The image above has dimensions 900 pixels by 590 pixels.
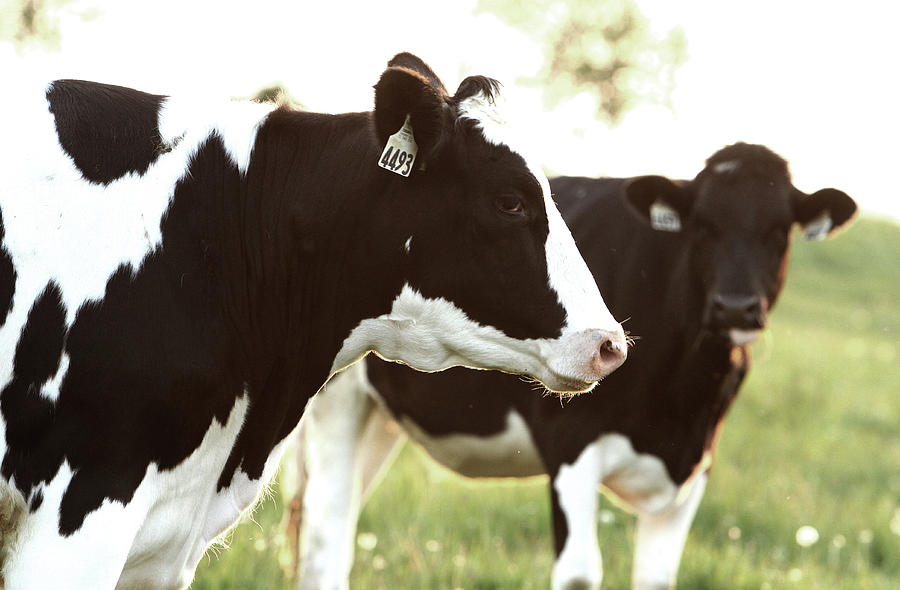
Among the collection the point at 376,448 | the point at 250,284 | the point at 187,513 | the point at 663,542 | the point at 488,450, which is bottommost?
the point at 376,448

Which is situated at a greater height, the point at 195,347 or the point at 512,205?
the point at 512,205

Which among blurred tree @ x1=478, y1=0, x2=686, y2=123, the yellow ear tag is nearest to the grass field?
the yellow ear tag

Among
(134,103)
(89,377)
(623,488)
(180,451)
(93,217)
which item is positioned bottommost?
(623,488)

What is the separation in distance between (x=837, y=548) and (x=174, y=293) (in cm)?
532

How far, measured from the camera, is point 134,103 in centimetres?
294

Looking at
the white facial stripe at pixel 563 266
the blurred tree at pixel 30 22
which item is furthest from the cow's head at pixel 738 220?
the blurred tree at pixel 30 22

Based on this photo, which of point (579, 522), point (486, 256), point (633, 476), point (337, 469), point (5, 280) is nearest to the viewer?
point (5, 280)

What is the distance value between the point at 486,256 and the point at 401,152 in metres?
0.36

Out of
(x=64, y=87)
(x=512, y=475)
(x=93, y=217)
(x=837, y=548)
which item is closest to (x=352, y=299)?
(x=93, y=217)

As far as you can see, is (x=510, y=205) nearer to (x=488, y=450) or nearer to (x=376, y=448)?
(x=488, y=450)

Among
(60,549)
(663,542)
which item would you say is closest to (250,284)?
(60,549)

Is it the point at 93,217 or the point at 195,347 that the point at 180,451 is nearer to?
the point at 195,347

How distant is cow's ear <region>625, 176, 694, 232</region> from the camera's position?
5.14m

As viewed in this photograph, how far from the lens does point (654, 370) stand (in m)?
5.02
